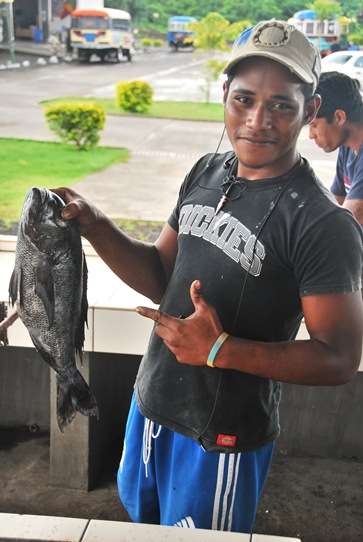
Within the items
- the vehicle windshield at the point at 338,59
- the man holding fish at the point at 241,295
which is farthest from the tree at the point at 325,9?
the man holding fish at the point at 241,295

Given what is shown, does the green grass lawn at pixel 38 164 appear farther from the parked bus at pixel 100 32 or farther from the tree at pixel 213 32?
the tree at pixel 213 32

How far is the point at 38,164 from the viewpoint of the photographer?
3582 millimetres

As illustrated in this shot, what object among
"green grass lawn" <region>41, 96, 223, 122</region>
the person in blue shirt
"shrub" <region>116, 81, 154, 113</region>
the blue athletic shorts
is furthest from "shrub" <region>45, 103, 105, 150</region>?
the blue athletic shorts

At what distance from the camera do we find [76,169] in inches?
142

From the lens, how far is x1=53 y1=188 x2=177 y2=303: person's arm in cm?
150

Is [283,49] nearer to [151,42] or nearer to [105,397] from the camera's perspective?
[151,42]

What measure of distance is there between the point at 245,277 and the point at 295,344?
185 millimetres

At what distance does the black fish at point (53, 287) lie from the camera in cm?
140

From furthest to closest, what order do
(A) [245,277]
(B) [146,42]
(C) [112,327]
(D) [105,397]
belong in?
(B) [146,42]
(D) [105,397]
(C) [112,327]
(A) [245,277]

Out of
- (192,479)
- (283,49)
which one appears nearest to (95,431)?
(192,479)

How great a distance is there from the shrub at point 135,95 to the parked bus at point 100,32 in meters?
0.18

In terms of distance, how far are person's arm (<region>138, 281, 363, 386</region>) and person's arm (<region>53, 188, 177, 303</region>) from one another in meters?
0.34

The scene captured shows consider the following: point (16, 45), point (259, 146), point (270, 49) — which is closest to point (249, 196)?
point (259, 146)

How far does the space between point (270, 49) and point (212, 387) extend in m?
0.75
